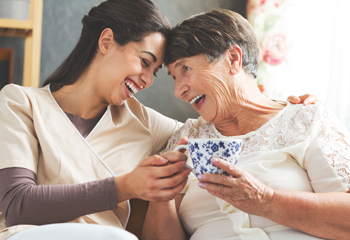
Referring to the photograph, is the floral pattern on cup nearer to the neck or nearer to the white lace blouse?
the white lace blouse

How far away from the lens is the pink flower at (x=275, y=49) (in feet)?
7.83

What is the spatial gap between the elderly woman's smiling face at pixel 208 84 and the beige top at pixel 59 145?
0.28m

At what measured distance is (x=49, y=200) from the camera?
123cm

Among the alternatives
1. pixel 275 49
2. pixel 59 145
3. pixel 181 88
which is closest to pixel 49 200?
pixel 59 145

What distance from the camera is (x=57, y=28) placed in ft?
7.68

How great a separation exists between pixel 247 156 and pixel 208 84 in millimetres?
304

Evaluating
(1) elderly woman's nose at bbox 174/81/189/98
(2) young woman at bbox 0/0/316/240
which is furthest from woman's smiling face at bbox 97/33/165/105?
(1) elderly woman's nose at bbox 174/81/189/98

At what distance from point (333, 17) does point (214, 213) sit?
4.15ft

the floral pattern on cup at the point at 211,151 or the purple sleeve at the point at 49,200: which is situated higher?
the floral pattern on cup at the point at 211,151

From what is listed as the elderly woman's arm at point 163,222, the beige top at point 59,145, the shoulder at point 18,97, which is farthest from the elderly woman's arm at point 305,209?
the shoulder at point 18,97

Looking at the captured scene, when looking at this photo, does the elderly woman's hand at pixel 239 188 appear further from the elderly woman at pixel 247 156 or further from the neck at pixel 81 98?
the neck at pixel 81 98

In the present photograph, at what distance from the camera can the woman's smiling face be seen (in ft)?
5.04

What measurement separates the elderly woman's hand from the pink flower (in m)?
1.39

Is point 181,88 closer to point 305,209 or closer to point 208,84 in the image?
point 208,84
